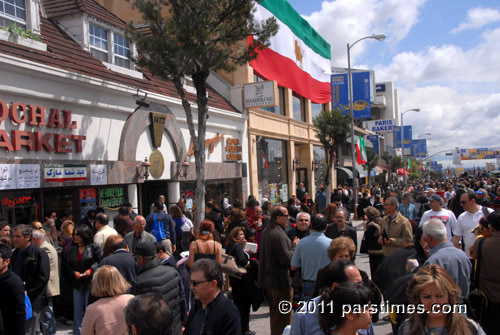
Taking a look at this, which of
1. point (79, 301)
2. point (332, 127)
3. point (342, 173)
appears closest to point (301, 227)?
point (79, 301)

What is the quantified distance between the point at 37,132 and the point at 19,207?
5.75ft

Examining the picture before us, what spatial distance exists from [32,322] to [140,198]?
8882 mm

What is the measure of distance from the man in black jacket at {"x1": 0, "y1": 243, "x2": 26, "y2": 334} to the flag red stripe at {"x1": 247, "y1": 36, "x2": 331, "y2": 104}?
1602cm

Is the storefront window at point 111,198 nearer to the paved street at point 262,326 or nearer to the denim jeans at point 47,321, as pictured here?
the paved street at point 262,326

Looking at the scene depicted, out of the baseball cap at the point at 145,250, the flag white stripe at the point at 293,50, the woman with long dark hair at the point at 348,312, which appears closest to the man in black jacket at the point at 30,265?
the baseball cap at the point at 145,250

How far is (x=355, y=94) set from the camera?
28641mm

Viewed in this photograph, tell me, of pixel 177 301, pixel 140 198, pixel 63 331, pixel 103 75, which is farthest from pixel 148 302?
pixel 140 198

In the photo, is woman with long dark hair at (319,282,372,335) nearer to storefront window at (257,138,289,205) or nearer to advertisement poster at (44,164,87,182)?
advertisement poster at (44,164,87,182)

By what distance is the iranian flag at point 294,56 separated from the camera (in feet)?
71.1

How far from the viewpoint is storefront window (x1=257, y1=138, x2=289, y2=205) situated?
21264 mm

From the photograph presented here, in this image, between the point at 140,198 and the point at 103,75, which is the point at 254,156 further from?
the point at 103,75

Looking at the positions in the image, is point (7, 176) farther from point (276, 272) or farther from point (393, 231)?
point (393, 231)

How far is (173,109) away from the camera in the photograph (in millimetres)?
14938

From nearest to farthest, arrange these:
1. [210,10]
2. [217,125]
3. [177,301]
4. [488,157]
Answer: [177,301]
[210,10]
[217,125]
[488,157]
